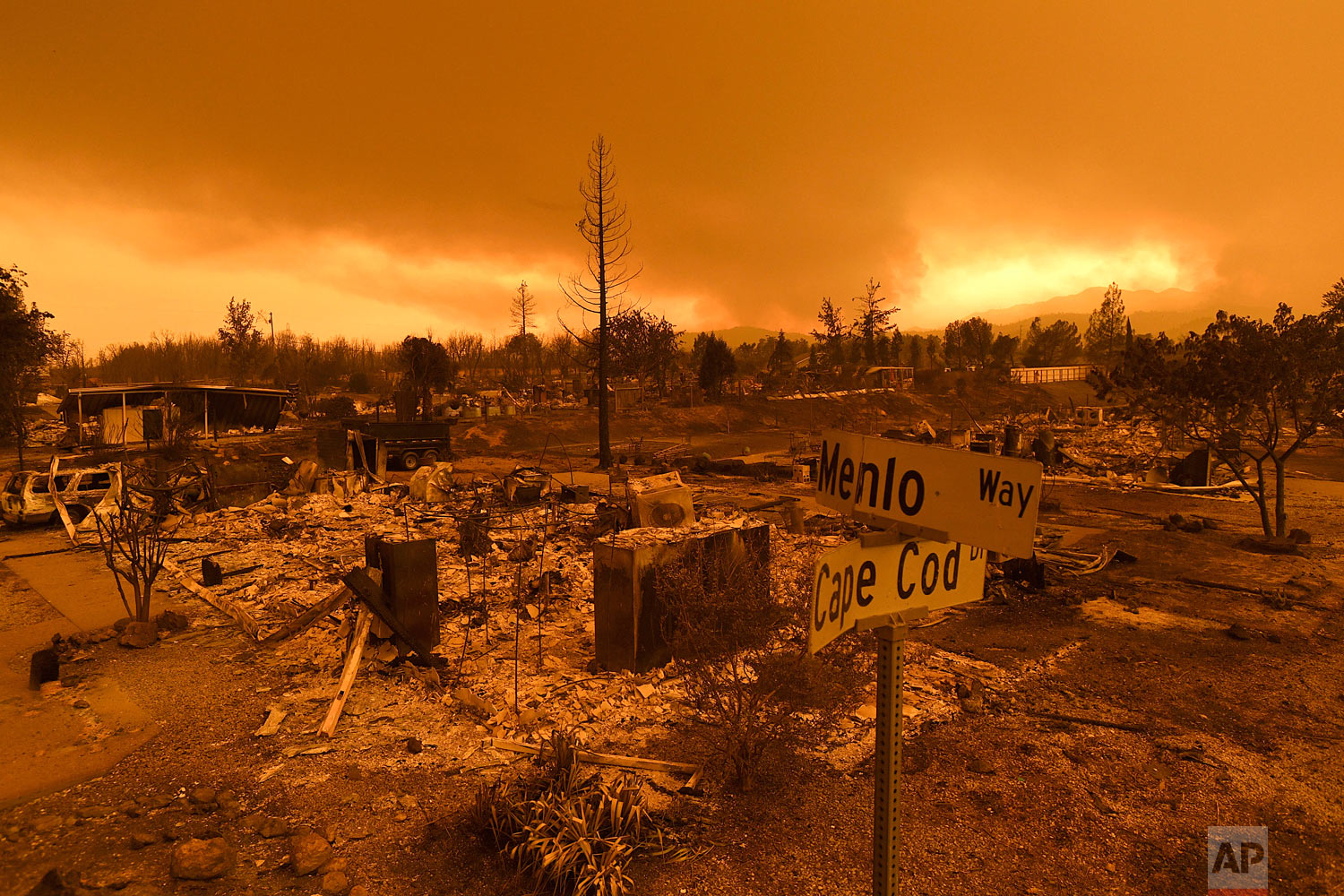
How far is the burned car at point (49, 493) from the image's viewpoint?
14008 millimetres

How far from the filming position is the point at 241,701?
5.72 metres

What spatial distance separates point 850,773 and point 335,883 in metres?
3.06

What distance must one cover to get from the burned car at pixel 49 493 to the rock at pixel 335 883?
1422 cm

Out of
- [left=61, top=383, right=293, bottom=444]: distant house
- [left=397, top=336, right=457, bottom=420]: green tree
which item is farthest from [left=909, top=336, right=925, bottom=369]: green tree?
[left=61, top=383, right=293, bottom=444]: distant house

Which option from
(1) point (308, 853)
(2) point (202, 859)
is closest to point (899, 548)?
(1) point (308, 853)

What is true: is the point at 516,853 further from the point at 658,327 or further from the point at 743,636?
the point at 658,327

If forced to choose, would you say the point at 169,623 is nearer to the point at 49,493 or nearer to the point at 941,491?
the point at 941,491

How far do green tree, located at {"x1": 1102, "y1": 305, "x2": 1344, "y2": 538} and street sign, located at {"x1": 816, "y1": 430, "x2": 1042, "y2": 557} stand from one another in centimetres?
1207

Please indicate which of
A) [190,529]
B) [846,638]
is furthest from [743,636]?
[190,529]

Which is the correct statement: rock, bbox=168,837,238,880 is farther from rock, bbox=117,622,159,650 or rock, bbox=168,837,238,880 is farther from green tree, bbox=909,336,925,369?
green tree, bbox=909,336,925,369

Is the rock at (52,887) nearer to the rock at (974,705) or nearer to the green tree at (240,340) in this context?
the rock at (974,705)

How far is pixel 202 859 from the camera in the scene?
3512mm

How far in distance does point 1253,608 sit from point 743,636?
7313 millimetres

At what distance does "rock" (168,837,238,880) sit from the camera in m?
3.46
